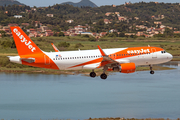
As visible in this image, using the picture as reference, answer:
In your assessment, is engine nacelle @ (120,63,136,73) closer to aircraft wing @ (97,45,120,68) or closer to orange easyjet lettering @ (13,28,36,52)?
aircraft wing @ (97,45,120,68)

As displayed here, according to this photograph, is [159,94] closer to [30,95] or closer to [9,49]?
[30,95]

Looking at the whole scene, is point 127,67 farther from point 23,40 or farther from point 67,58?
point 23,40

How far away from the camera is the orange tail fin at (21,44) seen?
66.8 metres

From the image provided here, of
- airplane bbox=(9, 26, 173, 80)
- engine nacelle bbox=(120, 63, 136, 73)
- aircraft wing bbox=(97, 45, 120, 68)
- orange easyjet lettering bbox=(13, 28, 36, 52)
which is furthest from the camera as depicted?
engine nacelle bbox=(120, 63, 136, 73)

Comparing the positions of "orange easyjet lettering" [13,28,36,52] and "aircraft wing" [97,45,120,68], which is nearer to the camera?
"aircraft wing" [97,45,120,68]

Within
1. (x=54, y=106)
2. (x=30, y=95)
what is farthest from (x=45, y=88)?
(x=54, y=106)

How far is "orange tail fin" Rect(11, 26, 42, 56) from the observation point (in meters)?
66.8

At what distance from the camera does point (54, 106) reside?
8069 centimetres

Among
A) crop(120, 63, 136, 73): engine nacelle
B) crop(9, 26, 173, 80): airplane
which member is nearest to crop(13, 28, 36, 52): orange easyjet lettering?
crop(9, 26, 173, 80): airplane

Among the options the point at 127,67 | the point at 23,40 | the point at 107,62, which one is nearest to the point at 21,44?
the point at 23,40

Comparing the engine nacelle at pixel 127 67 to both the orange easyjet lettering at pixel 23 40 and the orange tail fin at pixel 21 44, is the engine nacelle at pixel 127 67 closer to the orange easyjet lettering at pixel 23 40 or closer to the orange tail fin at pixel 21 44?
the orange tail fin at pixel 21 44

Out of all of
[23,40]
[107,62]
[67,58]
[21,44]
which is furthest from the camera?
[107,62]

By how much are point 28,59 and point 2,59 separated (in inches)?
2552

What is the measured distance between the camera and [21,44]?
2635 inches
